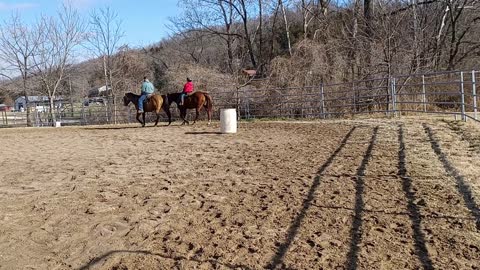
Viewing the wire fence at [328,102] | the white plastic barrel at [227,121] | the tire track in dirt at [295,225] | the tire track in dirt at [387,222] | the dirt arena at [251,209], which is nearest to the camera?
the tire track in dirt at [387,222]

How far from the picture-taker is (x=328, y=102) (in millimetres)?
22156

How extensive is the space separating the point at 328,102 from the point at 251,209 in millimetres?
17347

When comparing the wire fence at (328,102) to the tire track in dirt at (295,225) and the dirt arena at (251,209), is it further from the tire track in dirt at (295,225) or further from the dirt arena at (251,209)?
the tire track in dirt at (295,225)

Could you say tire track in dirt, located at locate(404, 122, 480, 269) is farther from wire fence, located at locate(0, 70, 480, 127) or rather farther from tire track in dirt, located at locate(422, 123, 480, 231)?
wire fence, located at locate(0, 70, 480, 127)

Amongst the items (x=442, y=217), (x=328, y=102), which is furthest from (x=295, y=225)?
(x=328, y=102)

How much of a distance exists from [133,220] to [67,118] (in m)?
28.9

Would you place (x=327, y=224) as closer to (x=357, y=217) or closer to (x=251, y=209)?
(x=357, y=217)

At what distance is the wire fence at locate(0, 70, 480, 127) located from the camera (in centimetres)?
1862

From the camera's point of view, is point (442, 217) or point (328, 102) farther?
point (328, 102)

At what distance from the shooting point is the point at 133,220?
5305 mm

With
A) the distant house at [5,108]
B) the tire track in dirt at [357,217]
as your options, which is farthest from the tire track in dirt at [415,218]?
the distant house at [5,108]

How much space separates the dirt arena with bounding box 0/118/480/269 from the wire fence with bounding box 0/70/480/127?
8119 mm

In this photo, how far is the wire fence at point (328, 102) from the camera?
18.6 m

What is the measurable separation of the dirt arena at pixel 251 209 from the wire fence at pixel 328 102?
812 centimetres
